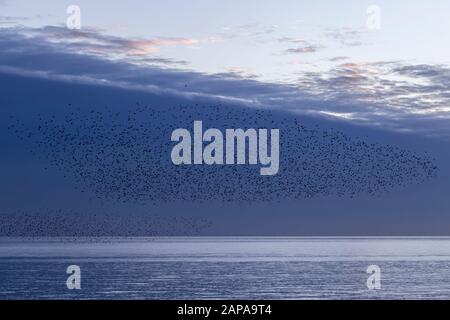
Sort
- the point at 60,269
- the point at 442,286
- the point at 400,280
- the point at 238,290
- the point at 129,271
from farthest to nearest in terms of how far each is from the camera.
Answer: the point at 60,269 < the point at 129,271 < the point at 400,280 < the point at 442,286 < the point at 238,290

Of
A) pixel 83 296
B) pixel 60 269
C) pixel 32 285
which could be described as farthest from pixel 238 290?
pixel 60 269

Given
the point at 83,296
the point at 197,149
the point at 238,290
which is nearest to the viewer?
the point at 197,149

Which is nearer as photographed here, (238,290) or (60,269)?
(238,290)
